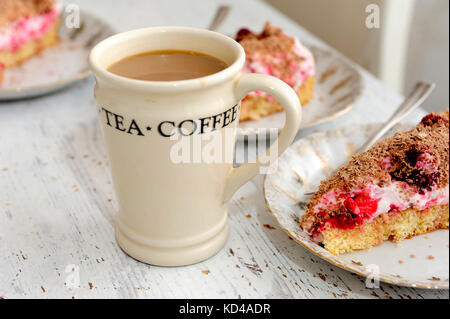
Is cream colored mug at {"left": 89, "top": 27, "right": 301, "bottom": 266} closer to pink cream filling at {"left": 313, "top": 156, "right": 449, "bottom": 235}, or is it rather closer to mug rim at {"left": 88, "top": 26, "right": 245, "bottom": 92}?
mug rim at {"left": 88, "top": 26, "right": 245, "bottom": 92}

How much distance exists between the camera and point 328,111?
0.91m

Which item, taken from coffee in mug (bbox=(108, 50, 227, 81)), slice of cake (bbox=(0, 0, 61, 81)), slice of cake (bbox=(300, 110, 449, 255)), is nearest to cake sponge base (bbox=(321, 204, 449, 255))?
slice of cake (bbox=(300, 110, 449, 255))

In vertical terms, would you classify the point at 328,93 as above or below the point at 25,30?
above

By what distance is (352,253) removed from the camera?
1.89ft

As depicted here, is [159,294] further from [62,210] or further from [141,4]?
[141,4]

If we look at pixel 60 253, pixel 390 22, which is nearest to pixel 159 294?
pixel 60 253

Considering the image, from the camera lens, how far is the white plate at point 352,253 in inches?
20.6

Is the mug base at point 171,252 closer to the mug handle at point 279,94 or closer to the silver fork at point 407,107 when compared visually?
the mug handle at point 279,94

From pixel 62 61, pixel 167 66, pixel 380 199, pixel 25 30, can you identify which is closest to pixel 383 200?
pixel 380 199

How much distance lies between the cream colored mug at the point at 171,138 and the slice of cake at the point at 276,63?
0.35 m

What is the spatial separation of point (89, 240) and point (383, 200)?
38cm

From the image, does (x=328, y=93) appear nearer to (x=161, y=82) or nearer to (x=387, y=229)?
(x=387, y=229)

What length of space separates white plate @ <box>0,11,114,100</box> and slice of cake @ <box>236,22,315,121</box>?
0.33 metres

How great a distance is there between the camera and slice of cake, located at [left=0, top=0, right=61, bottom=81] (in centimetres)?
114
